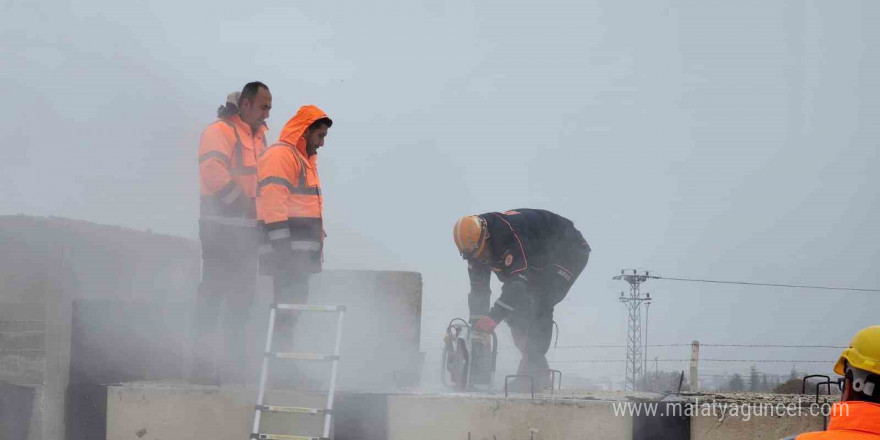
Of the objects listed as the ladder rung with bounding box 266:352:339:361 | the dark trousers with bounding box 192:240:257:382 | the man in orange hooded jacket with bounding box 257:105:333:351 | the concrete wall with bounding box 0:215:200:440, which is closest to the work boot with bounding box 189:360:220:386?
the dark trousers with bounding box 192:240:257:382

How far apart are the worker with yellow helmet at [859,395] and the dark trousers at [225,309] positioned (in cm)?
408

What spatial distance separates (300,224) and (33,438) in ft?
7.87

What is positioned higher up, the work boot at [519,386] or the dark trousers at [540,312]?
the dark trousers at [540,312]

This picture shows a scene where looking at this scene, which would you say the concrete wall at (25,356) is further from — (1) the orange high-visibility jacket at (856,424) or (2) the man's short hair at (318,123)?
(1) the orange high-visibility jacket at (856,424)

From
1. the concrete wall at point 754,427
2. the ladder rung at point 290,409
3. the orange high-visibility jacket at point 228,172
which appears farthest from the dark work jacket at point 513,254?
the concrete wall at point 754,427

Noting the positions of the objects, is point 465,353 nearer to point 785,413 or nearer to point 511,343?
point 511,343

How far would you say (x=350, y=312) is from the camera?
6.64 meters

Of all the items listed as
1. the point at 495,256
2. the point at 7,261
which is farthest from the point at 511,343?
the point at 7,261

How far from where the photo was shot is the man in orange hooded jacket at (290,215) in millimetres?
5555

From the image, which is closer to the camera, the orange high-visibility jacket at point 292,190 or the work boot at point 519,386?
the orange high-visibility jacket at point 292,190

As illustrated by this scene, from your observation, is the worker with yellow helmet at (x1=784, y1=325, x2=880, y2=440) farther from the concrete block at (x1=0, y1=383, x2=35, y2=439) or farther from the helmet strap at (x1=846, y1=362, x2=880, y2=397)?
the concrete block at (x1=0, y1=383, x2=35, y2=439)

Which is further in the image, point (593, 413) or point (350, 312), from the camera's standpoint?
point (350, 312)

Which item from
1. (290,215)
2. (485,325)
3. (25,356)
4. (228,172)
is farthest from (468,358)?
(25,356)

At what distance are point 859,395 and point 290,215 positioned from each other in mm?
3809
